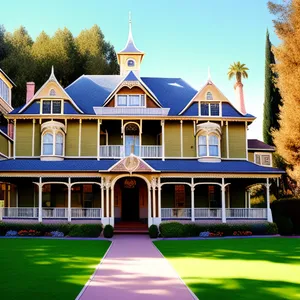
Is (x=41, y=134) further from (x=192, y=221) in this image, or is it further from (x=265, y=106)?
(x=265, y=106)

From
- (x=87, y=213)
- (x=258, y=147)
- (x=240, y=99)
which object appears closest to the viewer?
(x=87, y=213)

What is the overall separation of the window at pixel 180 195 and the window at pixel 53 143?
363 inches

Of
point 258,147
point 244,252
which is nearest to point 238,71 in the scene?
point 258,147

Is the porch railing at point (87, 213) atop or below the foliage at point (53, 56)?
below

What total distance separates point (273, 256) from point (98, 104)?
20.6 meters

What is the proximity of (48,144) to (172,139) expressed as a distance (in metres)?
9.40

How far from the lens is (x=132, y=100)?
32.1 meters

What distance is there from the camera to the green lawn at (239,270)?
991 cm

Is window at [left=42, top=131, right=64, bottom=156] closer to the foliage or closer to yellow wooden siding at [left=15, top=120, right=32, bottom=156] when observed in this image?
yellow wooden siding at [left=15, top=120, right=32, bottom=156]

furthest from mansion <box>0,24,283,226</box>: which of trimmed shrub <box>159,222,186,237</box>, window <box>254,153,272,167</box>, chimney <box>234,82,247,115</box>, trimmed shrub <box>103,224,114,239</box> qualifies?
chimney <box>234,82,247,115</box>

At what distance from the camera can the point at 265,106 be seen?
5209cm

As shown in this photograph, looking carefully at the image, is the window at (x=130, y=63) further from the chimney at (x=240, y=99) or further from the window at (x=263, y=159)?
the window at (x=263, y=159)

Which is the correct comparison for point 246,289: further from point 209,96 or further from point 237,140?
point 209,96

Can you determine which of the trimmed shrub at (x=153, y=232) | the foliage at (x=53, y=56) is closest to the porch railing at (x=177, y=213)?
the trimmed shrub at (x=153, y=232)
